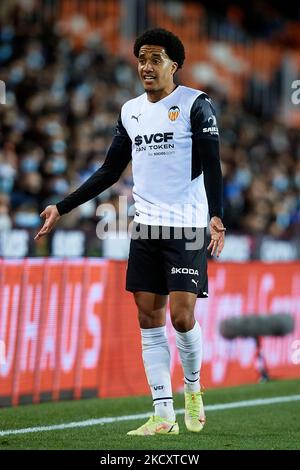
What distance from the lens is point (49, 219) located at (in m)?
7.61

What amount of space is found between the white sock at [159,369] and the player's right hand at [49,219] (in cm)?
88

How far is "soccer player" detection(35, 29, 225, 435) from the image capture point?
7.36 meters

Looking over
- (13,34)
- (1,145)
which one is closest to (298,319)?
(1,145)

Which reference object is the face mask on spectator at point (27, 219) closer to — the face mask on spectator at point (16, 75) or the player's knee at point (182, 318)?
the face mask on spectator at point (16, 75)

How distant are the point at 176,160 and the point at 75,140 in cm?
933

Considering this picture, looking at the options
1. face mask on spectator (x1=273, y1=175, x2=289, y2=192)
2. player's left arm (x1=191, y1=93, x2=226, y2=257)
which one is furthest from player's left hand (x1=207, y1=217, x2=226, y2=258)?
face mask on spectator (x1=273, y1=175, x2=289, y2=192)

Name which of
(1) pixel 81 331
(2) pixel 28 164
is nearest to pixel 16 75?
(2) pixel 28 164

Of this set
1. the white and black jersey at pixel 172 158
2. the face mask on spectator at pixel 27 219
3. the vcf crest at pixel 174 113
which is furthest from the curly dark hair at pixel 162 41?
the face mask on spectator at pixel 27 219

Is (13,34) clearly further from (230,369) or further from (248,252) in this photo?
(230,369)

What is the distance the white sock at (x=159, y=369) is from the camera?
24.5 ft

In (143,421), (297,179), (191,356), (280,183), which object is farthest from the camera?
(297,179)

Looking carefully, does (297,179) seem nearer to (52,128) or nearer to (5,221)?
(52,128)

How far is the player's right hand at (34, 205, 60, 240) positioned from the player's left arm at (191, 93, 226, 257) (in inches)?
39.8

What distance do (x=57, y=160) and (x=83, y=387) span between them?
5.03m
